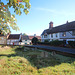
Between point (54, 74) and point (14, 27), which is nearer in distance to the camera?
point (14, 27)

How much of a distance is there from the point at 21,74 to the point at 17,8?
4395 mm

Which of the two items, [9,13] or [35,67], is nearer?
[9,13]

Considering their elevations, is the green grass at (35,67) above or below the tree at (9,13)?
below

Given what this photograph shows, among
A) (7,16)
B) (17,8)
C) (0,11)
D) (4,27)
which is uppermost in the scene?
(17,8)

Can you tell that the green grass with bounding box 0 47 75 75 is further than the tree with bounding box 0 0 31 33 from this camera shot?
Yes

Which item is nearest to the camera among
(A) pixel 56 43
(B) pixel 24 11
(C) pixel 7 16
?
(C) pixel 7 16

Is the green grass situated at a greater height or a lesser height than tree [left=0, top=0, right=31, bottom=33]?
lesser

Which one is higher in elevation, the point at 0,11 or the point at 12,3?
the point at 12,3

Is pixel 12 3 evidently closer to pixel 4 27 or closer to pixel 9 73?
pixel 4 27

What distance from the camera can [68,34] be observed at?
25266 mm

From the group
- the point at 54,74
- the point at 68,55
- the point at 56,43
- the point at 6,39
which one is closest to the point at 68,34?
the point at 56,43

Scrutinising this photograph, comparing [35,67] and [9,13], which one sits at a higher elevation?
Result: [9,13]

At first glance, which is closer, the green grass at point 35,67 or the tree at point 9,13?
the tree at point 9,13

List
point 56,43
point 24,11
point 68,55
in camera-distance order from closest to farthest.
Answer: point 24,11 < point 68,55 < point 56,43
